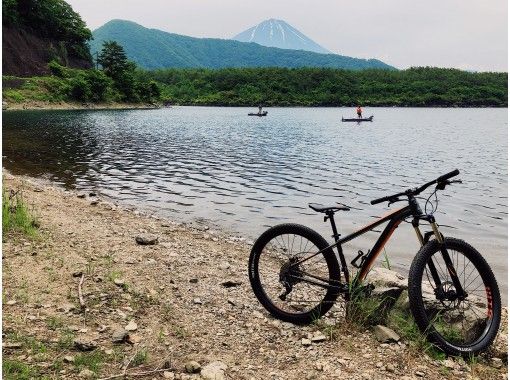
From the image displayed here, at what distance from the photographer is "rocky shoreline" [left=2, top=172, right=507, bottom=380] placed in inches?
197

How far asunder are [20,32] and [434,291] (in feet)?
386

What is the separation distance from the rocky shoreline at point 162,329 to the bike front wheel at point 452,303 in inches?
10.9

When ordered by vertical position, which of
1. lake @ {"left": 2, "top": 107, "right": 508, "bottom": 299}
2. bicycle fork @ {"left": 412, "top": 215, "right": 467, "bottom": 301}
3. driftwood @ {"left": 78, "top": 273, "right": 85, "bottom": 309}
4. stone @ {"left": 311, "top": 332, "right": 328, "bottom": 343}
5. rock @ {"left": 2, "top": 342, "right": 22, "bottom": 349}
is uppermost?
bicycle fork @ {"left": 412, "top": 215, "right": 467, "bottom": 301}

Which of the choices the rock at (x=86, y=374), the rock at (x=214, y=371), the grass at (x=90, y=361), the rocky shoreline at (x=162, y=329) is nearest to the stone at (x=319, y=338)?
the rocky shoreline at (x=162, y=329)

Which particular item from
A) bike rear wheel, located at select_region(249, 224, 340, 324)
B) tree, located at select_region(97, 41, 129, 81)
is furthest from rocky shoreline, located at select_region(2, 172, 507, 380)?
tree, located at select_region(97, 41, 129, 81)

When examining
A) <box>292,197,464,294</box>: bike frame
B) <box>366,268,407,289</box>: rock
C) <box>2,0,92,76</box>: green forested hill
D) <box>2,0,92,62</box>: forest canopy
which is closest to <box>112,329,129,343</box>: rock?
<box>292,197,464,294</box>: bike frame

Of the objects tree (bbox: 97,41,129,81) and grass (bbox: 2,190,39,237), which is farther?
tree (bbox: 97,41,129,81)

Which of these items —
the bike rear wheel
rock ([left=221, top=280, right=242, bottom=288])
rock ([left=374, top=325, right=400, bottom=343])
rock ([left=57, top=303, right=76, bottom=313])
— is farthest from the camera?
rock ([left=221, top=280, right=242, bottom=288])

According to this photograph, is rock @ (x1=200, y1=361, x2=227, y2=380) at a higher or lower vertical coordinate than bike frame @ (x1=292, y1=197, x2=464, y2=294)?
lower

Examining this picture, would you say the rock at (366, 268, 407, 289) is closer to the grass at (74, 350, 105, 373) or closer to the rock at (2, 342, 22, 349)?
the grass at (74, 350, 105, 373)

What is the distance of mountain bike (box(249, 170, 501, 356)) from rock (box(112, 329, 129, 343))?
207 centimetres

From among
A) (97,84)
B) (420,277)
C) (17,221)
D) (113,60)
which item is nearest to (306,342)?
(420,277)

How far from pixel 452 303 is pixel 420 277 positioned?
0.72 metres

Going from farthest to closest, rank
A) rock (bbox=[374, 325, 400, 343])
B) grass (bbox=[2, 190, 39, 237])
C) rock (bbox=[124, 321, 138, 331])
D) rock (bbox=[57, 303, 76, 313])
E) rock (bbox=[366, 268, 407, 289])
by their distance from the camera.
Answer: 1. grass (bbox=[2, 190, 39, 237])
2. rock (bbox=[366, 268, 407, 289])
3. rock (bbox=[57, 303, 76, 313])
4. rock (bbox=[124, 321, 138, 331])
5. rock (bbox=[374, 325, 400, 343])
